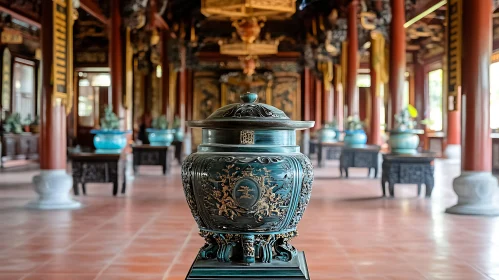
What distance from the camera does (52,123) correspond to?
6328 mm

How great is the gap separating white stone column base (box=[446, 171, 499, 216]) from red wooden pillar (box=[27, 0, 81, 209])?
3988mm

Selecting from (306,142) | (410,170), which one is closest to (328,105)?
(306,142)

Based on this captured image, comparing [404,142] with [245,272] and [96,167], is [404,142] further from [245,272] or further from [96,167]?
[245,272]

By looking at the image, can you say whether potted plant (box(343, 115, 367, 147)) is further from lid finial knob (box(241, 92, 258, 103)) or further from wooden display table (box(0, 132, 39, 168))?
lid finial knob (box(241, 92, 258, 103))

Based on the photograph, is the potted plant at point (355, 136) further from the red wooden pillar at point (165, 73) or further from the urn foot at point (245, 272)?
the urn foot at point (245, 272)

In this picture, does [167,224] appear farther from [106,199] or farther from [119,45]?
[119,45]

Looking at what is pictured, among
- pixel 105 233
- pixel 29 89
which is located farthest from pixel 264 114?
pixel 29 89

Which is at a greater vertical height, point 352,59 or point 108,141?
point 352,59

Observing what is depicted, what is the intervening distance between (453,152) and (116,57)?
913cm

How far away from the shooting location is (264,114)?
2816 mm

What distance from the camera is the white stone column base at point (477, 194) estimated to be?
230 inches

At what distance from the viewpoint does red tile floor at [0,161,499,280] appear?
3.46 metres

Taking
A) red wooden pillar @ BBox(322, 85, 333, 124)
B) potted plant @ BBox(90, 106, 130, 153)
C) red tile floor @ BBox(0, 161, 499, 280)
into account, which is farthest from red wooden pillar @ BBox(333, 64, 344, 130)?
potted plant @ BBox(90, 106, 130, 153)

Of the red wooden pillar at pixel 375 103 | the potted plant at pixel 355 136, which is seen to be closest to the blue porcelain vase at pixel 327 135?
the red wooden pillar at pixel 375 103
